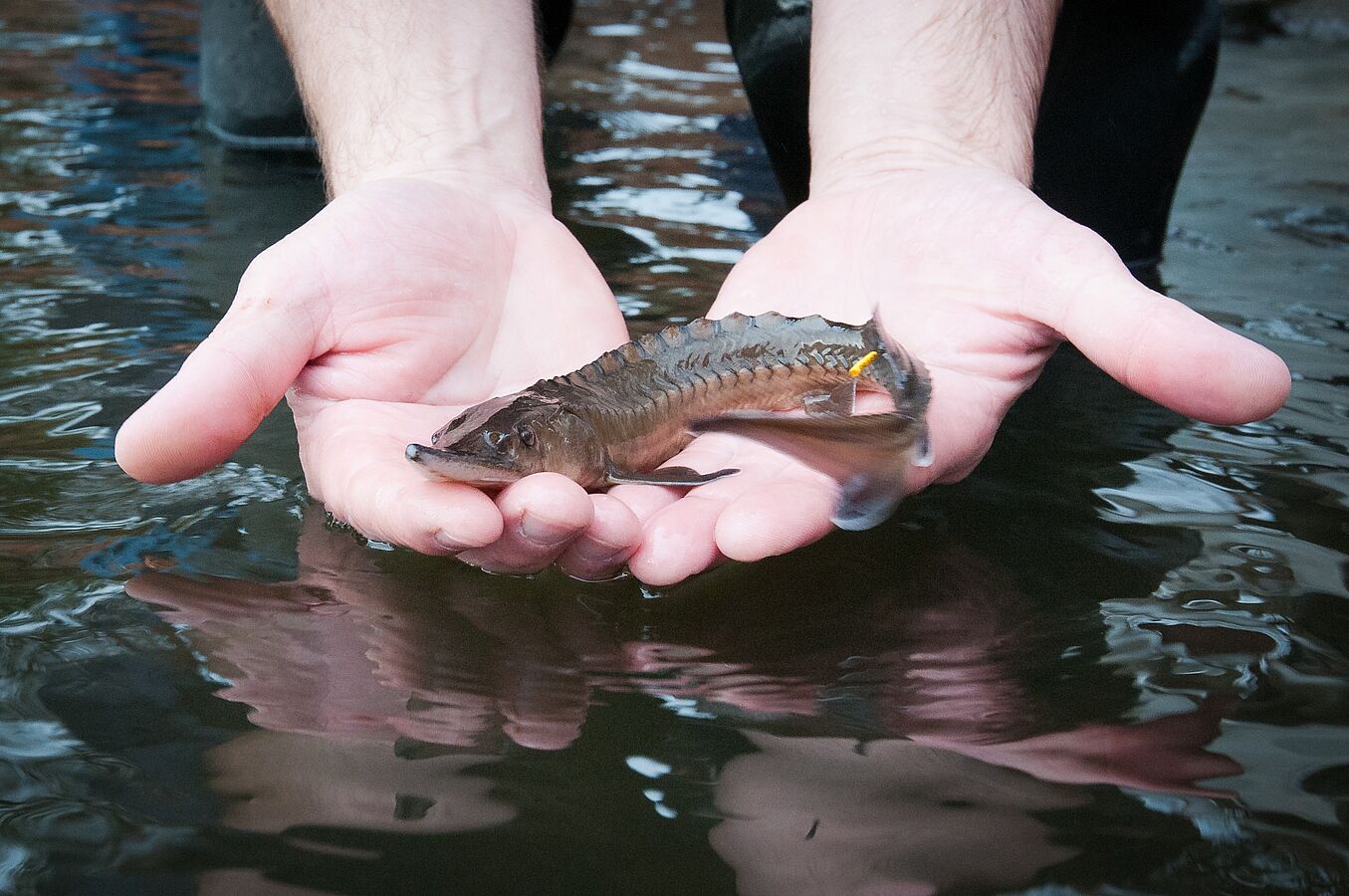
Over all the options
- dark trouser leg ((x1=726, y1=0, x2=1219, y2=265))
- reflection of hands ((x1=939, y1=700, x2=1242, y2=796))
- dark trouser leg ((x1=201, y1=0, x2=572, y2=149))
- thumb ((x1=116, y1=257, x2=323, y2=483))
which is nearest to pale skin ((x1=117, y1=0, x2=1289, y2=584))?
thumb ((x1=116, y1=257, x2=323, y2=483))

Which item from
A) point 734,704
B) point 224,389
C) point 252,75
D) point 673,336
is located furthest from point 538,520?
point 252,75

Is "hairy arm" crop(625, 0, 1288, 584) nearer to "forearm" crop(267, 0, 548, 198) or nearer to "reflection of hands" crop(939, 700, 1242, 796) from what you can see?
"reflection of hands" crop(939, 700, 1242, 796)

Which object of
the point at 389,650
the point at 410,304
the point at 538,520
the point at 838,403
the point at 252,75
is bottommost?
the point at 389,650

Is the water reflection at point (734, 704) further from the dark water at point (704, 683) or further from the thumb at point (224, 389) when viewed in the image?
the thumb at point (224, 389)

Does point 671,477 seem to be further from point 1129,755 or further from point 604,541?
point 1129,755

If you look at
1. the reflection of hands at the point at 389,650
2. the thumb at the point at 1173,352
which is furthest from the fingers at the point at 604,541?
the thumb at the point at 1173,352

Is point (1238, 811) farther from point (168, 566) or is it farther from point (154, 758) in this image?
point (168, 566)

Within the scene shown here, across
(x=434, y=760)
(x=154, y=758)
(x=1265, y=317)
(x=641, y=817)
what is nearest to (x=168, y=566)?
(x=154, y=758)

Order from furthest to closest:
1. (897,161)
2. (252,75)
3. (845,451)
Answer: (252,75) < (897,161) < (845,451)
